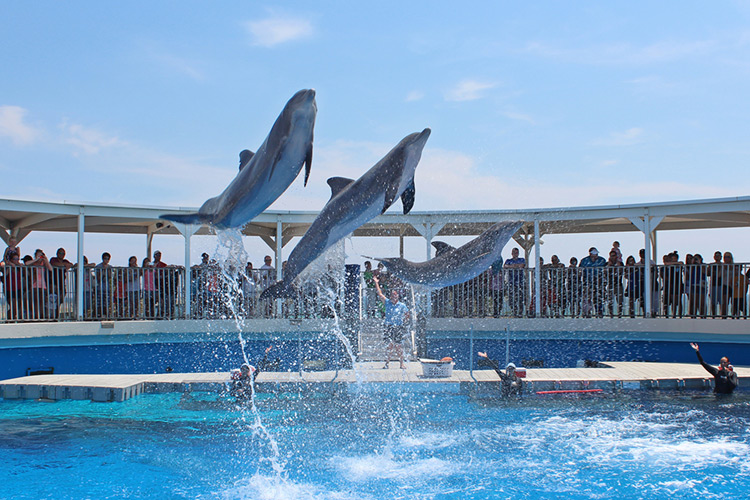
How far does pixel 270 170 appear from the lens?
5.68 metres

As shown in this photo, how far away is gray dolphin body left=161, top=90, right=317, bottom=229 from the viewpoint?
5445mm

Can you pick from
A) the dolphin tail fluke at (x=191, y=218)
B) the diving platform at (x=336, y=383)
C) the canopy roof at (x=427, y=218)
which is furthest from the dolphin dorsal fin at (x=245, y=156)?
the canopy roof at (x=427, y=218)

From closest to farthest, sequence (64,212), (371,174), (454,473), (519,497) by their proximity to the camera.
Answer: (371,174) → (519,497) → (454,473) → (64,212)

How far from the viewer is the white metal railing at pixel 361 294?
14.4m

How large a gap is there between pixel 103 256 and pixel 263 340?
435 centimetres

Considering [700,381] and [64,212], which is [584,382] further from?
[64,212]

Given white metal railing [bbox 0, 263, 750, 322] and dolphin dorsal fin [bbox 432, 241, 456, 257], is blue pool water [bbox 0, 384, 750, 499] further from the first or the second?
white metal railing [bbox 0, 263, 750, 322]

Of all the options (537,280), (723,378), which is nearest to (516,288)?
(537,280)

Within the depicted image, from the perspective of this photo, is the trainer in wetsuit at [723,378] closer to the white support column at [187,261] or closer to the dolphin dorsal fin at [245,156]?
the dolphin dorsal fin at [245,156]

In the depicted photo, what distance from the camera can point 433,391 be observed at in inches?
450

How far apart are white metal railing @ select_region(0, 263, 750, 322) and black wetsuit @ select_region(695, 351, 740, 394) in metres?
3.68

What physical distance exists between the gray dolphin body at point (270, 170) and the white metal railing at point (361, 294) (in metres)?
8.89

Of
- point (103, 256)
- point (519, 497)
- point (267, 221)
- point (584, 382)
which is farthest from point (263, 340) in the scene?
point (519, 497)

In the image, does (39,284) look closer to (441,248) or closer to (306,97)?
(441,248)
